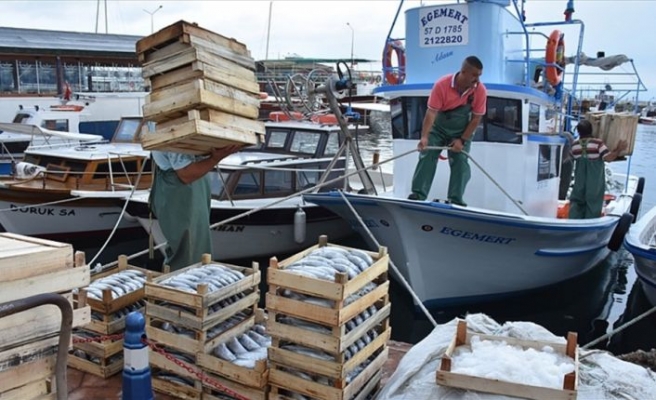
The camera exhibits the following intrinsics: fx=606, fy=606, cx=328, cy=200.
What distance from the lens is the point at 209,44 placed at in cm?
413

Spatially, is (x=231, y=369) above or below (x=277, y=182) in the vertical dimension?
below

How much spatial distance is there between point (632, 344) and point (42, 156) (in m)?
11.3

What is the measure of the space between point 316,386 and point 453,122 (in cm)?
480

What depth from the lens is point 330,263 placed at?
415 centimetres

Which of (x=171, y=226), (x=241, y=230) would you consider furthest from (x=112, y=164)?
(x=171, y=226)

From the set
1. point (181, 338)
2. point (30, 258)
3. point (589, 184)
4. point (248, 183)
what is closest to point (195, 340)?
point (181, 338)

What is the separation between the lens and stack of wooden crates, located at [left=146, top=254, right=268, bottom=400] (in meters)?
4.00

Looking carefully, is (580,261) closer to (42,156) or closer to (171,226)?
(171,226)

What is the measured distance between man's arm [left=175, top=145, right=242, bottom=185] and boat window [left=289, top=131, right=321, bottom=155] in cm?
766

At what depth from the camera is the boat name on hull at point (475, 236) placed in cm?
792

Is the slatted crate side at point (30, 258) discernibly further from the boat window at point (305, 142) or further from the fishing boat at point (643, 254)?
the boat window at point (305, 142)

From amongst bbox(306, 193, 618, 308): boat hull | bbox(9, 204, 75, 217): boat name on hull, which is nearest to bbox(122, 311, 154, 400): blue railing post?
bbox(306, 193, 618, 308): boat hull

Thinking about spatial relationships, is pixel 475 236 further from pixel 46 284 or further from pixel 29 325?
pixel 29 325

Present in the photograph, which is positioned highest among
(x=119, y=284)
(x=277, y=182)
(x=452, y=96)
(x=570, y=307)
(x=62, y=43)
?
(x=62, y=43)
